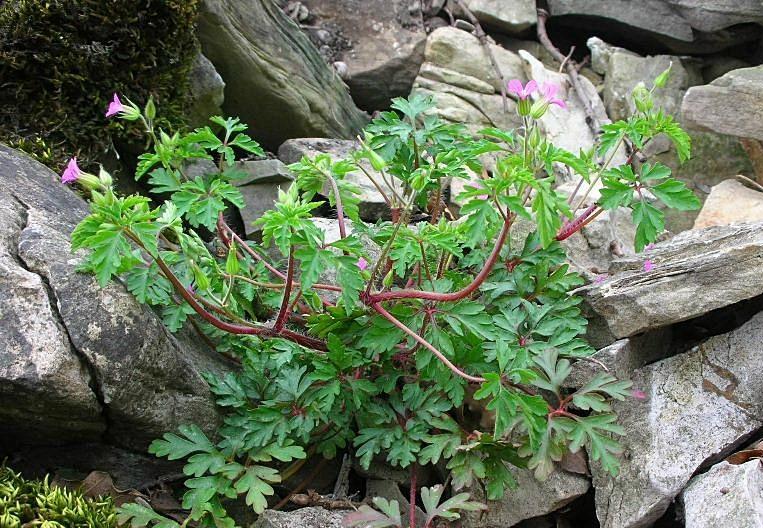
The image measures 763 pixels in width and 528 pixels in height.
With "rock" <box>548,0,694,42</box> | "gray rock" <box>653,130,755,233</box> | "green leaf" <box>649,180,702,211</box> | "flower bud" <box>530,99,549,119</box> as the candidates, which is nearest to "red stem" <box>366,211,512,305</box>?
"flower bud" <box>530,99,549,119</box>

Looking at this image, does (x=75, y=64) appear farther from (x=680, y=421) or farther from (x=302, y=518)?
(x=680, y=421)

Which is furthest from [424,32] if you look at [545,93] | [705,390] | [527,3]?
[705,390]

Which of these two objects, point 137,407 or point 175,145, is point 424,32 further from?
point 137,407

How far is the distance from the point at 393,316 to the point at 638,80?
4.38 m

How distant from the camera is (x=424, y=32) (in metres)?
6.30

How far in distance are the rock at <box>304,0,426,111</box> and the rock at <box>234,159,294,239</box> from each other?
2.02 m

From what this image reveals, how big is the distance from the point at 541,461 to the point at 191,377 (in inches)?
49.5

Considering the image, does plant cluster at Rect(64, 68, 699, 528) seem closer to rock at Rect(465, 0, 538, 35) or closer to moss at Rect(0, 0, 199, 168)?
moss at Rect(0, 0, 199, 168)

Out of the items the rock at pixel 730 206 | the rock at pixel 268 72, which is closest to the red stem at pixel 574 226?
the rock at pixel 730 206

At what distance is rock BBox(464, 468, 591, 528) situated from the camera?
8.95 feet

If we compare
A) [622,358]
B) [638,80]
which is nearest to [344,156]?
[622,358]

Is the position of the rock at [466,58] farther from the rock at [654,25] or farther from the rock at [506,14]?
the rock at [654,25]

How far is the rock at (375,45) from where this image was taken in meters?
5.95

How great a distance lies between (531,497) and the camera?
275cm
